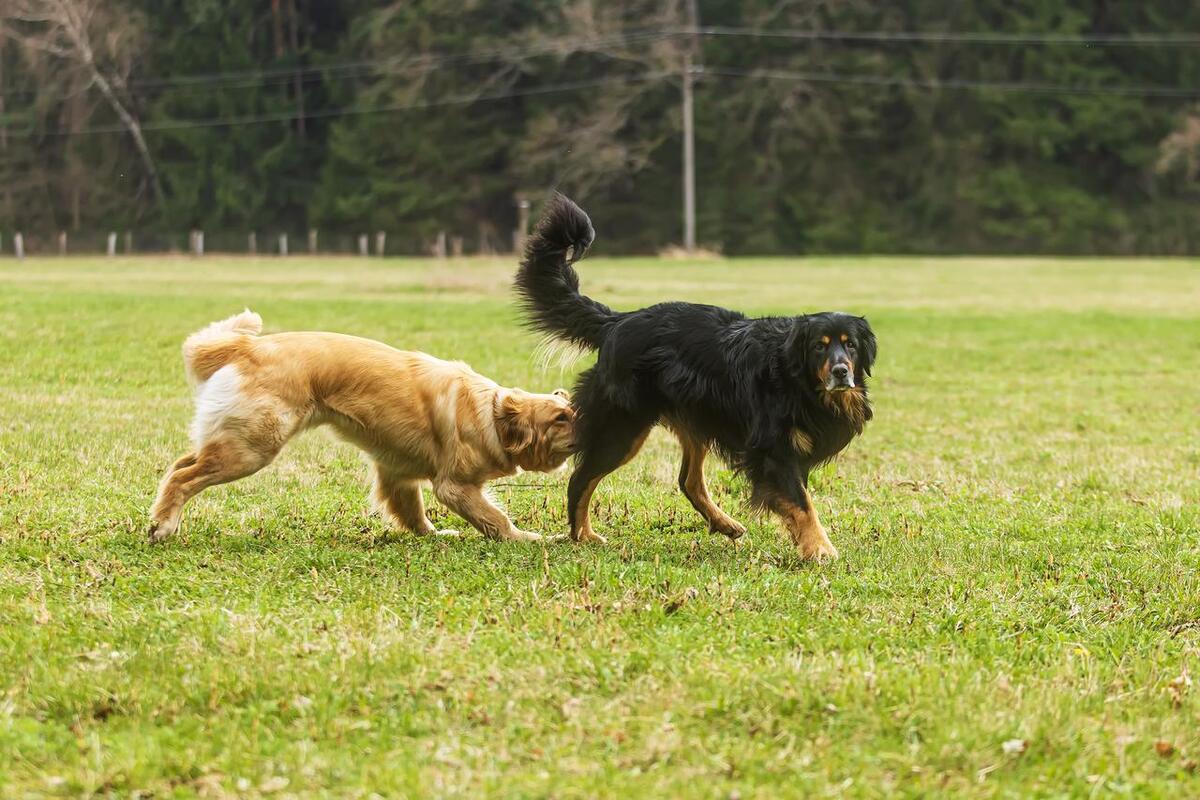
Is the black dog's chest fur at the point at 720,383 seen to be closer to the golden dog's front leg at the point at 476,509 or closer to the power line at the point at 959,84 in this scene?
the golden dog's front leg at the point at 476,509

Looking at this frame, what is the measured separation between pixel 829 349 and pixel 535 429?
1540 mm

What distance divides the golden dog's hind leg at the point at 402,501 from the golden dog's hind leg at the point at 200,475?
74 centimetres

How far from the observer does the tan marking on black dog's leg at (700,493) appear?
7.35 m

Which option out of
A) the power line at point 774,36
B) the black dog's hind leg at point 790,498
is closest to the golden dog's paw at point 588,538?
the black dog's hind leg at point 790,498

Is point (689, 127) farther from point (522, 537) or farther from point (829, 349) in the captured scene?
point (829, 349)

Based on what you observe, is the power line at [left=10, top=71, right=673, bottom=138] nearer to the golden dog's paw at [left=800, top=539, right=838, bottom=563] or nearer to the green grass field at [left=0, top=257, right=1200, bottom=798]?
the green grass field at [left=0, top=257, right=1200, bottom=798]

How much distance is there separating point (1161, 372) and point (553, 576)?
13233 mm

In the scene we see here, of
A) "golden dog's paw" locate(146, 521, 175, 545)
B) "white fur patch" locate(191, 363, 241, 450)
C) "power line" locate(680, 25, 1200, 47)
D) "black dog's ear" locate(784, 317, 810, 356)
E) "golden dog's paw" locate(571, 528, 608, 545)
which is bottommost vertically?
"golden dog's paw" locate(571, 528, 608, 545)

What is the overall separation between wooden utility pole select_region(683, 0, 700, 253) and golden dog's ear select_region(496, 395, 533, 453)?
47.9 m

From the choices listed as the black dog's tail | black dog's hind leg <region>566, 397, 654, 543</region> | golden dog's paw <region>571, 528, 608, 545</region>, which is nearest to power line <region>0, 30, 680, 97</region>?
the black dog's tail

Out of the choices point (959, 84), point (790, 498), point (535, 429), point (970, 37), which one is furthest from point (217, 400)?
point (970, 37)

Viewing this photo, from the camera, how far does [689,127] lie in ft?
185

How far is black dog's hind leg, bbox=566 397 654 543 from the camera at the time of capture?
7000 mm

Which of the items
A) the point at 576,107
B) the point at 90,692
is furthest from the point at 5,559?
the point at 576,107
